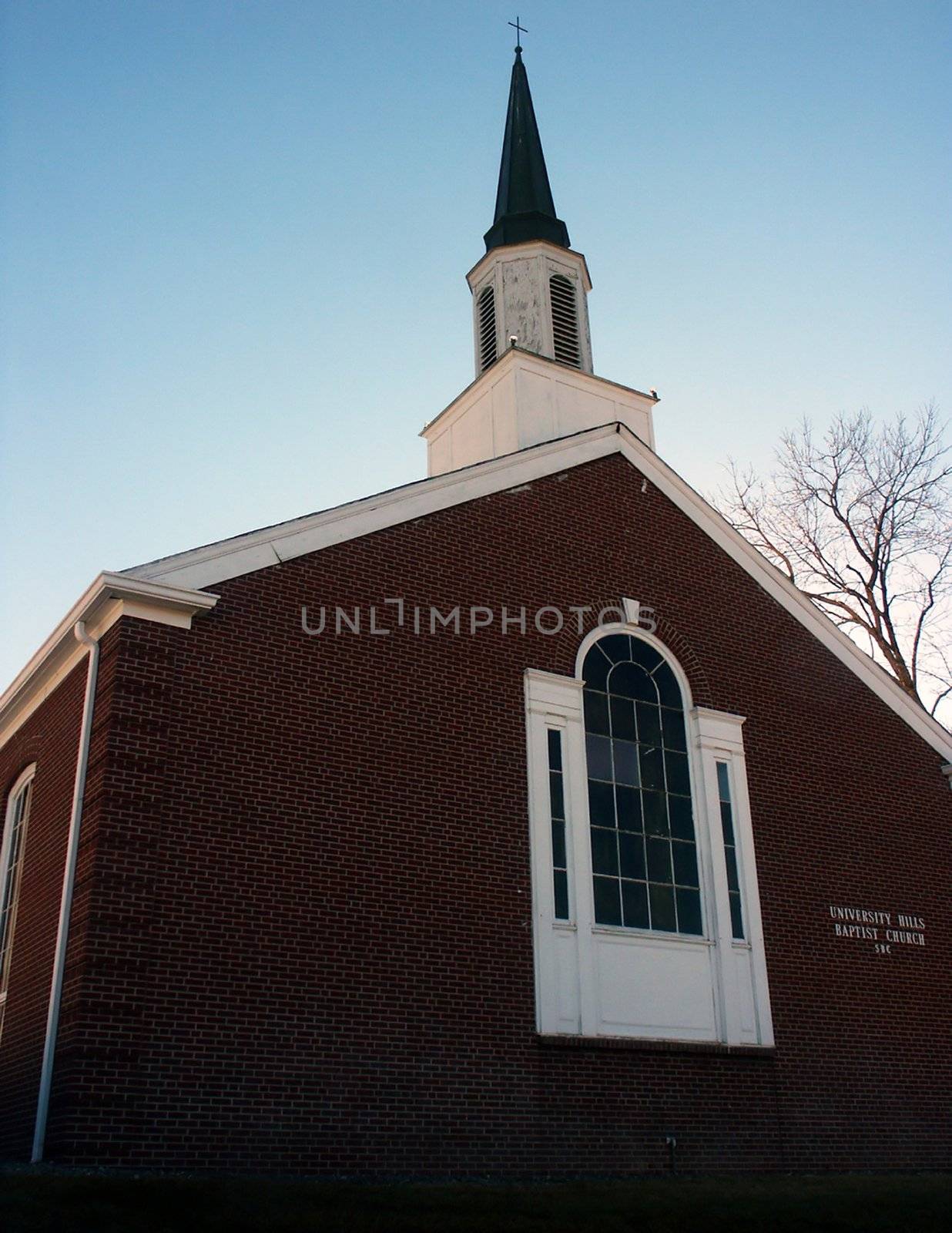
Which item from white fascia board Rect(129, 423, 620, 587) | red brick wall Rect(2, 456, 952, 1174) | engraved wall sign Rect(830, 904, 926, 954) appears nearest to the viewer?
red brick wall Rect(2, 456, 952, 1174)

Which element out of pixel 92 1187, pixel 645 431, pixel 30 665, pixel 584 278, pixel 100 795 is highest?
pixel 584 278

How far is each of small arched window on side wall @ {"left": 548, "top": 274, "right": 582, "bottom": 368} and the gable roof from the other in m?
2.82

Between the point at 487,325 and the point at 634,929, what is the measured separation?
974 cm

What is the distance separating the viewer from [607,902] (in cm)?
1316

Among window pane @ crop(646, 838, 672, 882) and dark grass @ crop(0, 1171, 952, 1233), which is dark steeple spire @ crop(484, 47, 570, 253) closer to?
window pane @ crop(646, 838, 672, 882)

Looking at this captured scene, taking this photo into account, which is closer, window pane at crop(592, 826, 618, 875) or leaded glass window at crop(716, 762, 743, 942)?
window pane at crop(592, 826, 618, 875)

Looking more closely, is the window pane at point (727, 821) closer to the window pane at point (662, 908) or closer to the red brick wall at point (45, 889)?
the window pane at point (662, 908)

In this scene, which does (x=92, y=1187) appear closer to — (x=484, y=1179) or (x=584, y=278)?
(x=484, y=1179)

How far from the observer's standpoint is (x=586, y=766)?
1360 cm

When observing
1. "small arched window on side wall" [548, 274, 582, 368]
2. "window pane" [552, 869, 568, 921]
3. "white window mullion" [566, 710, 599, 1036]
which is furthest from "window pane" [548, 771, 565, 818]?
"small arched window on side wall" [548, 274, 582, 368]

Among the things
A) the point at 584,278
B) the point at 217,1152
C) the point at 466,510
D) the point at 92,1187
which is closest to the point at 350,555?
the point at 466,510

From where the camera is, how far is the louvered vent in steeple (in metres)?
19.0

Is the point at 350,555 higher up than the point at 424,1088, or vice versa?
the point at 350,555

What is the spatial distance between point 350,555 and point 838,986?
7.15m
